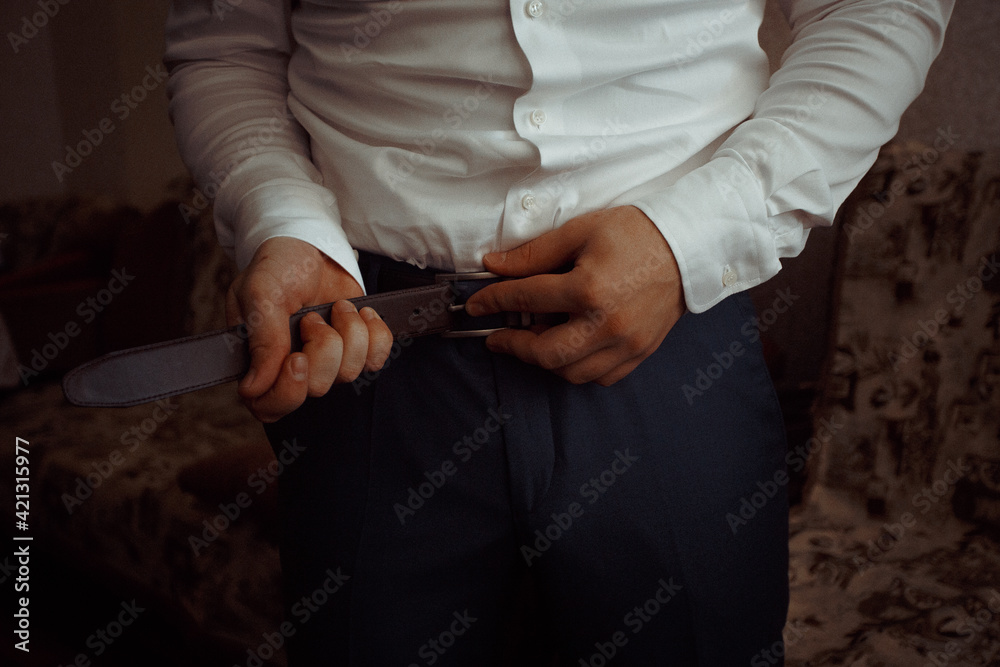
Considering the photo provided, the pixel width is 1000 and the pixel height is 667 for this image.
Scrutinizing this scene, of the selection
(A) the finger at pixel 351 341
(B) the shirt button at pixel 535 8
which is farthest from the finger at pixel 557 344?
(B) the shirt button at pixel 535 8

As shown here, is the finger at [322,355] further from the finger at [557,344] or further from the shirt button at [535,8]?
the shirt button at [535,8]

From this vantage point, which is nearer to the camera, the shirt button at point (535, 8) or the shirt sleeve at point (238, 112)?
the shirt button at point (535, 8)

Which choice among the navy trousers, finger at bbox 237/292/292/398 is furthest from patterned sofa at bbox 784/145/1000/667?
finger at bbox 237/292/292/398

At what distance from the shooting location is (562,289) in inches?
19.1

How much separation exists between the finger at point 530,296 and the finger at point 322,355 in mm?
115

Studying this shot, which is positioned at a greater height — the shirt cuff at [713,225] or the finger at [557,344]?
the shirt cuff at [713,225]

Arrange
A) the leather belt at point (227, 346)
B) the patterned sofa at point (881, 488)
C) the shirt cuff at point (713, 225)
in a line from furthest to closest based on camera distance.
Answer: the patterned sofa at point (881, 488) → the shirt cuff at point (713, 225) → the leather belt at point (227, 346)

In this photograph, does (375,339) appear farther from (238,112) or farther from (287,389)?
(238,112)

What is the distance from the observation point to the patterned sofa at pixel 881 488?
94cm

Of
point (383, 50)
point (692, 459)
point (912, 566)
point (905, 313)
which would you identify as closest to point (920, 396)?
point (905, 313)

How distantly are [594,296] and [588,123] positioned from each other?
0.15 m

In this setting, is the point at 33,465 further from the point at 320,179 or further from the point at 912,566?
the point at 912,566

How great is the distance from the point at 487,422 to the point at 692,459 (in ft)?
0.54

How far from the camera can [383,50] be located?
1.79ft
